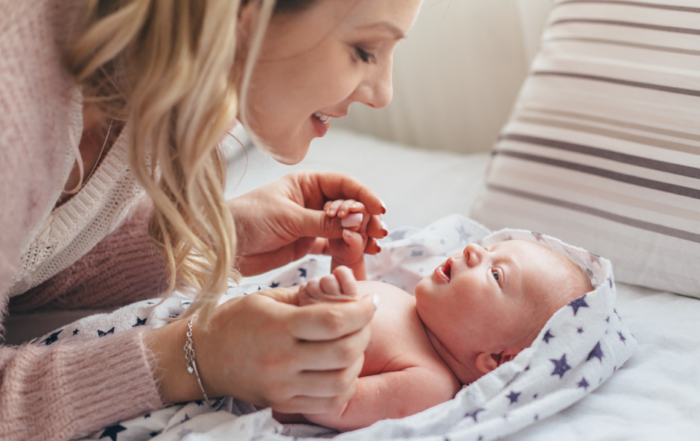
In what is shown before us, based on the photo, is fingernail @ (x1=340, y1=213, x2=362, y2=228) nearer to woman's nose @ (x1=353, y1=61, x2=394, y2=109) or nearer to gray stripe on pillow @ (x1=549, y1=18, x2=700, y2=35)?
woman's nose @ (x1=353, y1=61, x2=394, y2=109)

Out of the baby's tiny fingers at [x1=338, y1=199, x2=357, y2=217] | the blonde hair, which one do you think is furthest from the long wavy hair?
the baby's tiny fingers at [x1=338, y1=199, x2=357, y2=217]

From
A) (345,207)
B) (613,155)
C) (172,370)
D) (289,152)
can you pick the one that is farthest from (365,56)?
(613,155)

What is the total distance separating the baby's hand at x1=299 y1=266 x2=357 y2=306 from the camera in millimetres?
708

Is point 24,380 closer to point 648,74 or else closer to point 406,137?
point 648,74

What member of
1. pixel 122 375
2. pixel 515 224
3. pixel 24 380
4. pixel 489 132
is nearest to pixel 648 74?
pixel 515 224

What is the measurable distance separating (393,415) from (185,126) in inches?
20.2

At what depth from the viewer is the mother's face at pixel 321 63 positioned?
2.32ft

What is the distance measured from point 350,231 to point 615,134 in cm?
62

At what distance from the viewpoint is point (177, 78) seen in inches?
23.9

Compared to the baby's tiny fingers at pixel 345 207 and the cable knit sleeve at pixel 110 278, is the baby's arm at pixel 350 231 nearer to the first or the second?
the baby's tiny fingers at pixel 345 207

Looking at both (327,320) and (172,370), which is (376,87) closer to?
(327,320)

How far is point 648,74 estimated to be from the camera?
3.72 feet

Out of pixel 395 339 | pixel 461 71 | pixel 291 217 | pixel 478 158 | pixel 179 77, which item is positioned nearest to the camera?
pixel 179 77

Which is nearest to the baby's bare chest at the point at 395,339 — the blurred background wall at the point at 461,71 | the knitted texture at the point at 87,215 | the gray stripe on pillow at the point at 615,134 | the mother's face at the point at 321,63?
the mother's face at the point at 321,63
